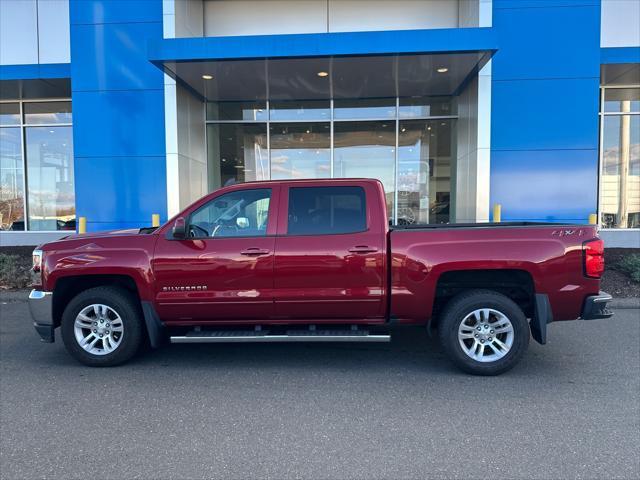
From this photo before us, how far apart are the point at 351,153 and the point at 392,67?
3879 millimetres

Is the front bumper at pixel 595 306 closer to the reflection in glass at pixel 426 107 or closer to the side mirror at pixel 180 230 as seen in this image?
the side mirror at pixel 180 230

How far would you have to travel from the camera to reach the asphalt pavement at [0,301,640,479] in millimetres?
3152

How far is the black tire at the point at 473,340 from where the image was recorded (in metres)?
4.62

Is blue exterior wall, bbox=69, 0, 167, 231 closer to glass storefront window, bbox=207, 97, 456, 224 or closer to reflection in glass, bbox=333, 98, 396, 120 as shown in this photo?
glass storefront window, bbox=207, 97, 456, 224

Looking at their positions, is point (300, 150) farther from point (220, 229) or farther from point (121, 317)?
point (121, 317)

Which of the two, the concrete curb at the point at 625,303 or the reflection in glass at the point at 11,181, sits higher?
the reflection in glass at the point at 11,181

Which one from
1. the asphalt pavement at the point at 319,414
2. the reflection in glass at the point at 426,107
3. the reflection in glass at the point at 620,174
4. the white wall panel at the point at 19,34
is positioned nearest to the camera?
the asphalt pavement at the point at 319,414

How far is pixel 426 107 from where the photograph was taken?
13.8m

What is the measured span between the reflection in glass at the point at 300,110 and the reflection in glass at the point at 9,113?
780cm

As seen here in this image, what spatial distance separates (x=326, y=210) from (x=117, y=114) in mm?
8680

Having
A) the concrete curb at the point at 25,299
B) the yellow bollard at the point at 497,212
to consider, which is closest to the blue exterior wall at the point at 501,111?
the yellow bollard at the point at 497,212

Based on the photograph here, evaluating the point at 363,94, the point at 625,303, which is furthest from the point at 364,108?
the point at 625,303

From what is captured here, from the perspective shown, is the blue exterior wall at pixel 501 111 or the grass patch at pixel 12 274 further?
the blue exterior wall at pixel 501 111

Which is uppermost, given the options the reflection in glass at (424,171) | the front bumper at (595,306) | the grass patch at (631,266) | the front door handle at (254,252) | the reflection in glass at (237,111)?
the reflection in glass at (237,111)
